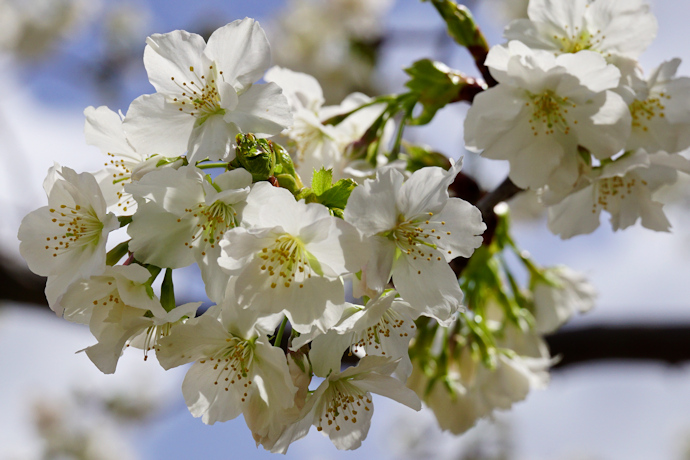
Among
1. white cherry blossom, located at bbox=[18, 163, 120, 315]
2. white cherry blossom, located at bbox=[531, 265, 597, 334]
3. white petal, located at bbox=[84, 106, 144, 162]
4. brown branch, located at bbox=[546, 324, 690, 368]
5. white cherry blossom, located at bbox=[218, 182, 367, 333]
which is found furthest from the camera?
brown branch, located at bbox=[546, 324, 690, 368]

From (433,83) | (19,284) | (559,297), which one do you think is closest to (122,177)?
(433,83)

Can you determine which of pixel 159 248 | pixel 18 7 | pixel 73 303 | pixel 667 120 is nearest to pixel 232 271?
pixel 159 248

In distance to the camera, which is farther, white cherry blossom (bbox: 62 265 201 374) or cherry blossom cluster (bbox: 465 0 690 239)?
cherry blossom cluster (bbox: 465 0 690 239)

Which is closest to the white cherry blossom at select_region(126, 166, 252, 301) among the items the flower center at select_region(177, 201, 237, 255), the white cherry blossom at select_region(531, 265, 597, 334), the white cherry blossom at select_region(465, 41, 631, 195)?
the flower center at select_region(177, 201, 237, 255)

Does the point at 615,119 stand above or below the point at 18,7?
above

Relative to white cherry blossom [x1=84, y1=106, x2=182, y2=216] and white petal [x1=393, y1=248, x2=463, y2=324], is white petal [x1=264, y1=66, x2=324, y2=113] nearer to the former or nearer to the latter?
white cherry blossom [x1=84, y1=106, x2=182, y2=216]

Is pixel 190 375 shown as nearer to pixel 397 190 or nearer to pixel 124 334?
pixel 124 334
